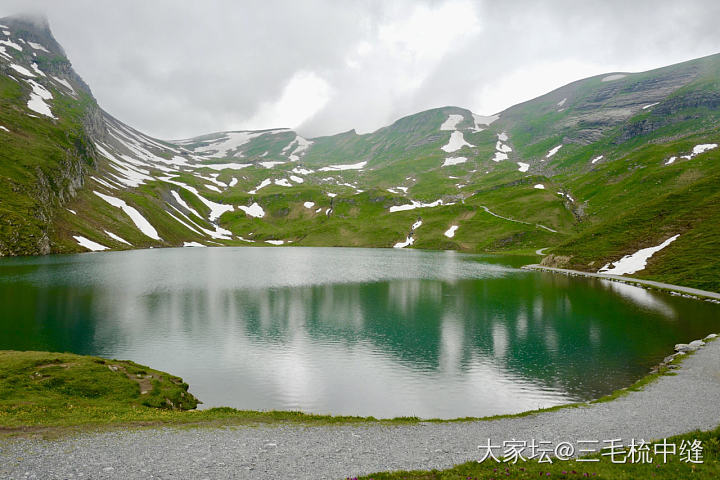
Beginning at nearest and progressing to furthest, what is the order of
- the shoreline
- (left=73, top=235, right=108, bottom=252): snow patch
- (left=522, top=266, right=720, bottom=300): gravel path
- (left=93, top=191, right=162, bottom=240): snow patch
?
the shoreline, (left=522, top=266, right=720, bottom=300): gravel path, (left=73, top=235, right=108, bottom=252): snow patch, (left=93, top=191, right=162, bottom=240): snow patch

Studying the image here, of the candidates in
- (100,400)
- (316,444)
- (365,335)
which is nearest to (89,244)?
(365,335)

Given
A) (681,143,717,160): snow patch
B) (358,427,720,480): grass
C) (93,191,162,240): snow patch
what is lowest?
(358,427,720,480): grass

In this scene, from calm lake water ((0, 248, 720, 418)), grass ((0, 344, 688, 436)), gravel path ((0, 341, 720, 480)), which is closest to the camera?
gravel path ((0, 341, 720, 480))

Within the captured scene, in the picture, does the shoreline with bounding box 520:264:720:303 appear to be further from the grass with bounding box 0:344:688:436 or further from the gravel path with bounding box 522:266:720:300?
the grass with bounding box 0:344:688:436

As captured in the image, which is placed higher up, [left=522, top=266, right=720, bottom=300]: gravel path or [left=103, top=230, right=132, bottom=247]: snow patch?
[left=103, top=230, right=132, bottom=247]: snow patch

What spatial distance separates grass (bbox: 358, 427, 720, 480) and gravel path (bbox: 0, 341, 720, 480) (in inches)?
40.1

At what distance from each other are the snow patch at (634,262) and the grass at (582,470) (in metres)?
86.4

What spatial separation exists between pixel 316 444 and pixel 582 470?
10445 millimetres

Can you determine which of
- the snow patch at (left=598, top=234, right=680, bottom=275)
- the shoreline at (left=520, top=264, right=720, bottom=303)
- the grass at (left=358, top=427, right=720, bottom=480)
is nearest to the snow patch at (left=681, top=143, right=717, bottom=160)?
the snow patch at (left=598, top=234, right=680, bottom=275)

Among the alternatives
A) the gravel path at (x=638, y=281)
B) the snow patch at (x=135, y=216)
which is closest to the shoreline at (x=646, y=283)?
the gravel path at (x=638, y=281)

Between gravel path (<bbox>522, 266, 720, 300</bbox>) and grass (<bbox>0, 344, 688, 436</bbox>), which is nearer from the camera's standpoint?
grass (<bbox>0, 344, 688, 436</bbox>)

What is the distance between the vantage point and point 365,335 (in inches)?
1742

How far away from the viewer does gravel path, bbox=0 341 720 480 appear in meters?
14.2

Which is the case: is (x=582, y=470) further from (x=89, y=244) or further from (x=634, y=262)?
(x=89, y=244)
